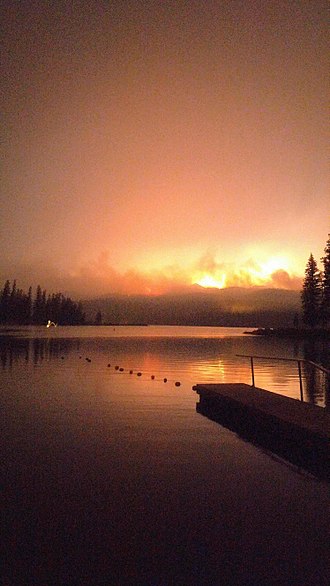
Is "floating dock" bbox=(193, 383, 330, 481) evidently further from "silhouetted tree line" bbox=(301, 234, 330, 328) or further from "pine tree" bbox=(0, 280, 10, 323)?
"pine tree" bbox=(0, 280, 10, 323)

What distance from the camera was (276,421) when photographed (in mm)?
12172

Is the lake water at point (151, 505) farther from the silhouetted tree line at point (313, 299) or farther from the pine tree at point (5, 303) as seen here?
the pine tree at point (5, 303)

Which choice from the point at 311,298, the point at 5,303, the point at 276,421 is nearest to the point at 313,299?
the point at 311,298

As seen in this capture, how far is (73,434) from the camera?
1325cm

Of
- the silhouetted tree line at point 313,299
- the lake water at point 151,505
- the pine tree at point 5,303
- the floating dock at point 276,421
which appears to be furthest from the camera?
the pine tree at point 5,303

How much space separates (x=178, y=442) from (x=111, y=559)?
21.3ft

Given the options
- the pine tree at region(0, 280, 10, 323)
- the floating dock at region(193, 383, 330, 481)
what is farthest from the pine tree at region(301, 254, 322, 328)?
the pine tree at region(0, 280, 10, 323)

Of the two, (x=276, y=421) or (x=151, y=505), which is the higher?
(x=276, y=421)

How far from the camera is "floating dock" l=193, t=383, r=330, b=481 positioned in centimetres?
1039

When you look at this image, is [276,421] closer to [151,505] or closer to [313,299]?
[151,505]

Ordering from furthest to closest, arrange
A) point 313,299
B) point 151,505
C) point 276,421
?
1. point 313,299
2. point 276,421
3. point 151,505

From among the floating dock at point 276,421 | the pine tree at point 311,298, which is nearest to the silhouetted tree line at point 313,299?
the pine tree at point 311,298

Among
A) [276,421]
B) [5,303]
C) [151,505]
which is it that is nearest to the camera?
[151,505]

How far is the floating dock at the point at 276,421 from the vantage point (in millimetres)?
10391
